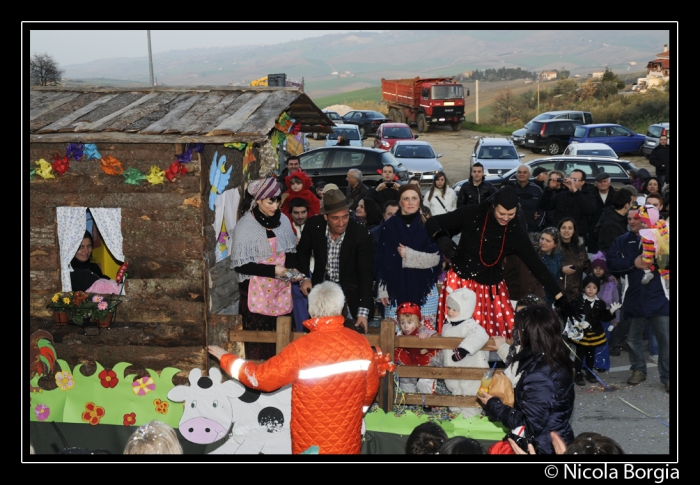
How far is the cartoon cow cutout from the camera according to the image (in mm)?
6195

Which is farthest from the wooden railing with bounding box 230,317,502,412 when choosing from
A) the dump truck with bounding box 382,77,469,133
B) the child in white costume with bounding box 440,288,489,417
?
the dump truck with bounding box 382,77,469,133

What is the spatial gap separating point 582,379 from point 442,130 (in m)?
33.0

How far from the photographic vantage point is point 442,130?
39531 millimetres

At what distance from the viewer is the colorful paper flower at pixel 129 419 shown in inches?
269

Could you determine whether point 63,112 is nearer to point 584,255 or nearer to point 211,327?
point 211,327

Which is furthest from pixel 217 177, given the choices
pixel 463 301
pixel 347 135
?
pixel 347 135

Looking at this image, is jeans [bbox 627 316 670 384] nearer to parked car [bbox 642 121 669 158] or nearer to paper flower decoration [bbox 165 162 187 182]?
paper flower decoration [bbox 165 162 187 182]

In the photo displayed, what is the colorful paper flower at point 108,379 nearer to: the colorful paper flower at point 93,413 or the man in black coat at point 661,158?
the colorful paper flower at point 93,413

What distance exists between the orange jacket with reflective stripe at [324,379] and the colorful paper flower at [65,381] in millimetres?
3350

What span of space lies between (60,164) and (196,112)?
1.46m

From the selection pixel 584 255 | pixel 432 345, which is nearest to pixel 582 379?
pixel 584 255

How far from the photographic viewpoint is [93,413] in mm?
6922

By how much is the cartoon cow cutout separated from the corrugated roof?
2290 mm

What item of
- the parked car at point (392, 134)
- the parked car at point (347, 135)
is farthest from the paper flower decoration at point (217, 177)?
the parked car at point (392, 134)
